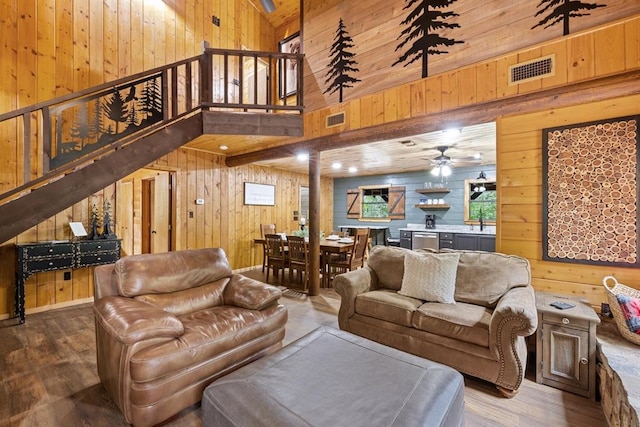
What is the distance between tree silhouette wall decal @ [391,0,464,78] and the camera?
315 cm

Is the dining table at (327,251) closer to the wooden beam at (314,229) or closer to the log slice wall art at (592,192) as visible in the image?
the wooden beam at (314,229)

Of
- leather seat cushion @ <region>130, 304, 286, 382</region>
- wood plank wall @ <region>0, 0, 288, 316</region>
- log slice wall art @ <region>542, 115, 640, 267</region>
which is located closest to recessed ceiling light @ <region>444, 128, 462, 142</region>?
log slice wall art @ <region>542, 115, 640, 267</region>

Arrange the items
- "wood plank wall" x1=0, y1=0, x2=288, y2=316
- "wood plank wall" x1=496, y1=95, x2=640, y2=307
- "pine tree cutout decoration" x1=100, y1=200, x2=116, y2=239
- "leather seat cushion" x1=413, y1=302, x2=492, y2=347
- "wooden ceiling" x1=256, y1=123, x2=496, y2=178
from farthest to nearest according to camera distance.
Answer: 1. "wooden ceiling" x1=256, y1=123, x2=496, y2=178
2. "pine tree cutout decoration" x1=100, y1=200, x2=116, y2=239
3. "wood plank wall" x1=0, y1=0, x2=288, y2=316
4. "wood plank wall" x1=496, y1=95, x2=640, y2=307
5. "leather seat cushion" x1=413, y1=302, x2=492, y2=347

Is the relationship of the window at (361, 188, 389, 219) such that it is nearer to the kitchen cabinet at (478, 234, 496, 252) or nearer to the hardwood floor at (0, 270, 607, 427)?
the kitchen cabinet at (478, 234, 496, 252)

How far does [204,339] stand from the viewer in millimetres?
1858

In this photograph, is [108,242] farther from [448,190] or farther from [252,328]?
[448,190]

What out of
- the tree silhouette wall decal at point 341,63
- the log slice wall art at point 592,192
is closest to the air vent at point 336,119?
the tree silhouette wall decal at point 341,63

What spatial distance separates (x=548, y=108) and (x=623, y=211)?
1060 mm

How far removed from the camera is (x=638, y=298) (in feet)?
6.69

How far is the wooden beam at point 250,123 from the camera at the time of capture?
3912 millimetres

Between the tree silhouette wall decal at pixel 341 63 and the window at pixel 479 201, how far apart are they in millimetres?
4103

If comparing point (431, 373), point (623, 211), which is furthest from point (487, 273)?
point (431, 373)

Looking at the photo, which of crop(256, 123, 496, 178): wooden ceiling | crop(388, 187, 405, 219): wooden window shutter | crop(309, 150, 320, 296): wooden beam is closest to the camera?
crop(256, 123, 496, 178): wooden ceiling

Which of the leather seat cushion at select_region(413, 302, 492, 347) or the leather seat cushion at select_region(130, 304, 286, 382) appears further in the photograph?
the leather seat cushion at select_region(413, 302, 492, 347)
